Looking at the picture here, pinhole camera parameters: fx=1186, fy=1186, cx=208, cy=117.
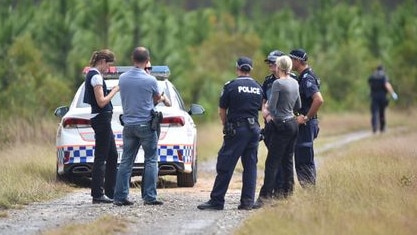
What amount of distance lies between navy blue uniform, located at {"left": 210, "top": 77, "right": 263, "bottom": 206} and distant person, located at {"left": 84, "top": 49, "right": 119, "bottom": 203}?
1.32m

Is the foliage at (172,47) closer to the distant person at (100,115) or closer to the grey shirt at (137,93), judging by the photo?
the distant person at (100,115)

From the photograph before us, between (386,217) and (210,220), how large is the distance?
6.18ft

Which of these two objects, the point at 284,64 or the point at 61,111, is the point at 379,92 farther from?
the point at 284,64

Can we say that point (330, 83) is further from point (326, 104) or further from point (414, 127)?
point (414, 127)

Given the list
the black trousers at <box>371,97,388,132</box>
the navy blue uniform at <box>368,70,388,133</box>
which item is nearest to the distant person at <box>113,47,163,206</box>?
the navy blue uniform at <box>368,70,388,133</box>

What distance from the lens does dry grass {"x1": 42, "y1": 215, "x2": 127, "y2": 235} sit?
32.9ft

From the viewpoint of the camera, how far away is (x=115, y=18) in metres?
40.5

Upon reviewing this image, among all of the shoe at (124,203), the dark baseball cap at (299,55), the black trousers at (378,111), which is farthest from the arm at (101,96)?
the black trousers at (378,111)

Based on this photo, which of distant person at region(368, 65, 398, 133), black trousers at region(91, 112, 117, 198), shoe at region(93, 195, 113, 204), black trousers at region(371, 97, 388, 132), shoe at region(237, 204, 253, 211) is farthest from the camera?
black trousers at region(371, 97, 388, 132)

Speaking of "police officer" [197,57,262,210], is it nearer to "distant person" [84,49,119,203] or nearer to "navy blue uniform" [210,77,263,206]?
"navy blue uniform" [210,77,263,206]

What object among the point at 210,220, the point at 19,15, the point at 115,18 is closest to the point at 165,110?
the point at 210,220

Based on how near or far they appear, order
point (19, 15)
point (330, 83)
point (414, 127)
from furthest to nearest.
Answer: point (330, 83), point (19, 15), point (414, 127)

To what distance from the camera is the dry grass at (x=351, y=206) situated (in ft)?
32.6

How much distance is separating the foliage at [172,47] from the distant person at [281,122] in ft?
39.6
